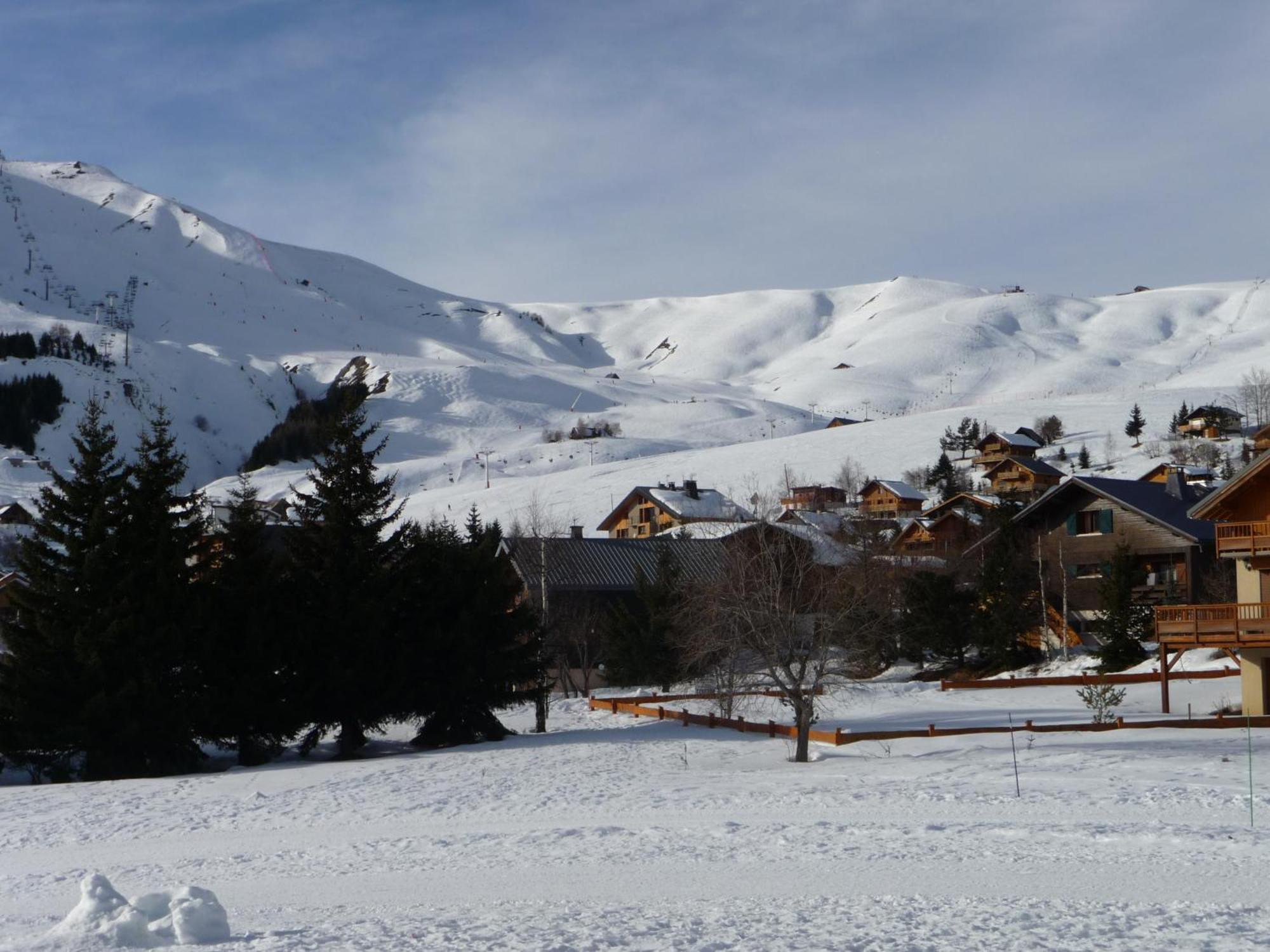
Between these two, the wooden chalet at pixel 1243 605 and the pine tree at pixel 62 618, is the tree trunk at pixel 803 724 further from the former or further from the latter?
the pine tree at pixel 62 618

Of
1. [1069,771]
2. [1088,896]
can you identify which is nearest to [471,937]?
[1088,896]

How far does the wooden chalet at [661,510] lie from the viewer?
9125 centimetres

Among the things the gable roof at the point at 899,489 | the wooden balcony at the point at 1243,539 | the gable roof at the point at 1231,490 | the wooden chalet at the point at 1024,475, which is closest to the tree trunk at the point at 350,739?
the wooden balcony at the point at 1243,539

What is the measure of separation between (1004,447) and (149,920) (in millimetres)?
114275

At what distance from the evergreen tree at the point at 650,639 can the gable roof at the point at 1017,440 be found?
253 feet

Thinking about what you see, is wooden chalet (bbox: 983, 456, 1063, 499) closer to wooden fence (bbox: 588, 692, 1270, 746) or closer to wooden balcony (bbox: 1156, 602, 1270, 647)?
wooden balcony (bbox: 1156, 602, 1270, 647)

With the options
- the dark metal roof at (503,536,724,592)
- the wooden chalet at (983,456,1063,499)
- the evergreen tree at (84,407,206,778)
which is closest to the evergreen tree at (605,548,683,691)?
the dark metal roof at (503,536,724,592)

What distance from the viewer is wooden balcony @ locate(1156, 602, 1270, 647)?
30859 mm

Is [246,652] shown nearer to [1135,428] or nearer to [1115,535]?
[1115,535]

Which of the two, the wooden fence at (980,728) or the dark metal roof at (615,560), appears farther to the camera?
the dark metal roof at (615,560)

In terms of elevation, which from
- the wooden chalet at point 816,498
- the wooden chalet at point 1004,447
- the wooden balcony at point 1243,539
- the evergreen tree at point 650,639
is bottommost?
the evergreen tree at point 650,639

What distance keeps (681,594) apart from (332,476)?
693 inches

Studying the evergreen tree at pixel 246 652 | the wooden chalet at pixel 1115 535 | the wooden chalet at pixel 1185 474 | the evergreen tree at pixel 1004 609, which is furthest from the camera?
the wooden chalet at pixel 1185 474

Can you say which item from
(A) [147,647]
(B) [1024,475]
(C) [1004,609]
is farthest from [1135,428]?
(A) [147,647]
